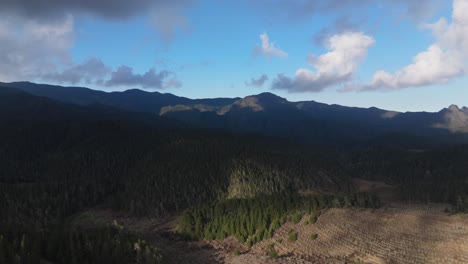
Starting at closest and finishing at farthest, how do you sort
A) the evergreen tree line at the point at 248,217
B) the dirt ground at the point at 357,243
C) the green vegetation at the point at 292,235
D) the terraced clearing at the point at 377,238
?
the terraced clearing at the point at 377,238, the dirt ground at the point at 357,243, the green vegetation at the point at 292,235, the evergreen tree line at the point at 248,217

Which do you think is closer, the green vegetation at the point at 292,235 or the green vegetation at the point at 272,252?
the green vegetation at the point at 272,252

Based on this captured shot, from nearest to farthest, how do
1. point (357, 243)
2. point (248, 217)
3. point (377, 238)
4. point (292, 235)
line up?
point (357, 243)
point (377, 238)
point (292, 235)
point (248, 217)

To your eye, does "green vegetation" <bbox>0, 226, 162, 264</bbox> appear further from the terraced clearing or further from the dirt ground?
the terraced clearing

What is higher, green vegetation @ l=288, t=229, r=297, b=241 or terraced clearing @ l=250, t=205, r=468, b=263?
terraced clearing @ l=250, t=205, r=468, b=263

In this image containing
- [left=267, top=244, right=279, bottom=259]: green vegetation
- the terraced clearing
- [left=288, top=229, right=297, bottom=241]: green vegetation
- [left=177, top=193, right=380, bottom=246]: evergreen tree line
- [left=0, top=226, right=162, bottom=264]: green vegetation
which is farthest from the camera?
[left=177, top=193, right=380, bottom=246]: evergreen tree line

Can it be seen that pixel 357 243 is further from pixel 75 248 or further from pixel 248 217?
pixel 75 248

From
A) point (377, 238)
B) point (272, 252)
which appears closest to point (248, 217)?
point (272, 252)

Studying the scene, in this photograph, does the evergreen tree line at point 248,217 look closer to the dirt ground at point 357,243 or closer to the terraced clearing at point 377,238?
the dirt ground at point 357,243

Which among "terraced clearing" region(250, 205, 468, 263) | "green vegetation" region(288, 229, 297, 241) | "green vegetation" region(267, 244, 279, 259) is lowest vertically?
"green vegetation" region(267, 244, 279, 259)

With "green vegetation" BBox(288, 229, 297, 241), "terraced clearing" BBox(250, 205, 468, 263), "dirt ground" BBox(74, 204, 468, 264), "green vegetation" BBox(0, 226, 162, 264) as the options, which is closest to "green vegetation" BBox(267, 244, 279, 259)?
"dirt ground" BBox(74, 204, 468, 264)

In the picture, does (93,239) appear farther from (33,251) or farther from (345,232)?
(345,232)

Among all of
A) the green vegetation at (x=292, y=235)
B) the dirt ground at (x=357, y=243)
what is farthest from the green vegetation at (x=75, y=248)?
the green vegetation at (x=292, y=235)

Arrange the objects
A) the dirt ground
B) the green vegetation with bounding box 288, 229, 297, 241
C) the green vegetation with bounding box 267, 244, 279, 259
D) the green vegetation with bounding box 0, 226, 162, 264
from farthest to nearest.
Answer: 1. the green vegetation with bounding box 288, 229, 297, 241
2. the green vegetation with bounding box 267, 244, 279, 259
3. the dirt ground
4. the green vegetation with bounding box 0, 226, 162, 264
